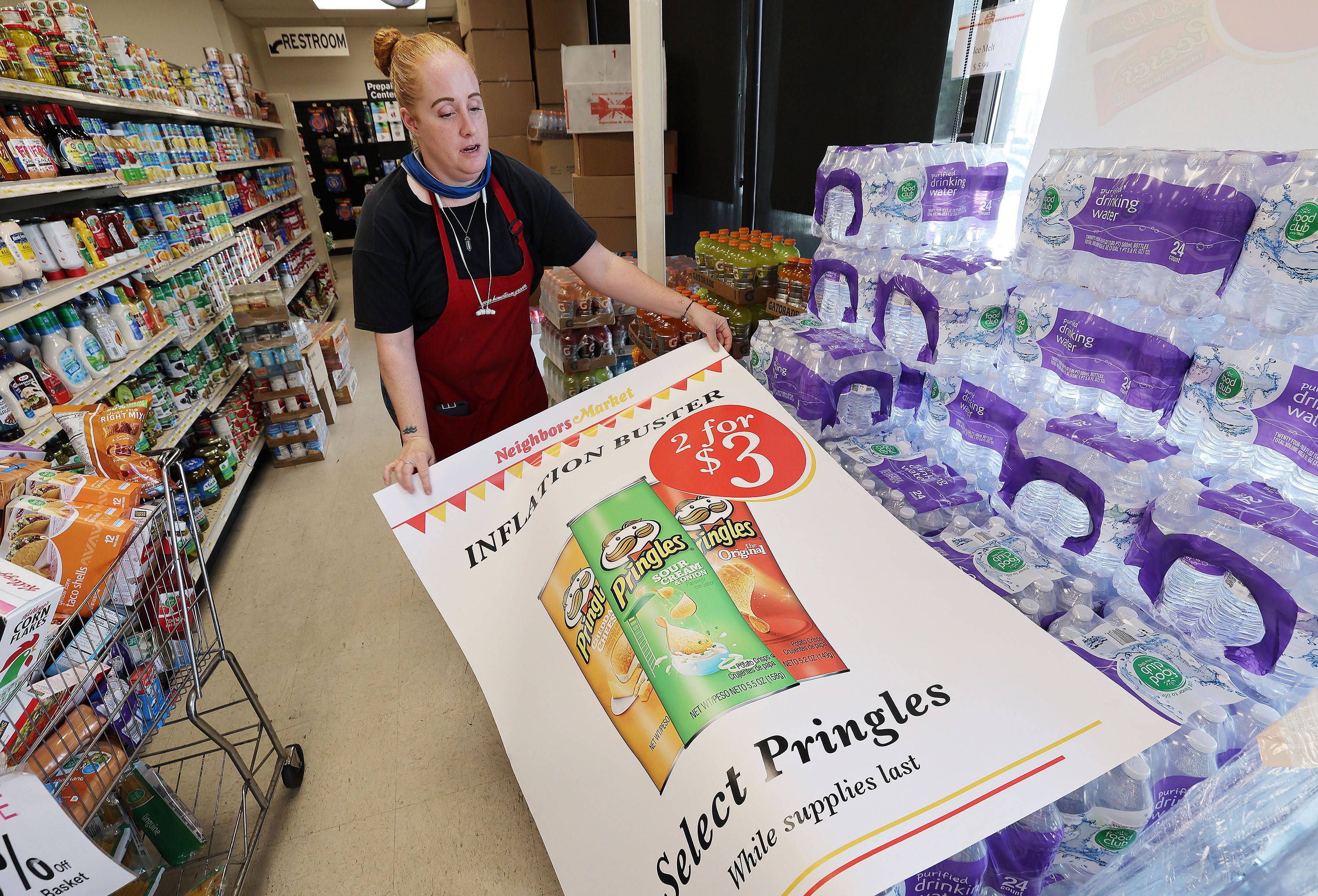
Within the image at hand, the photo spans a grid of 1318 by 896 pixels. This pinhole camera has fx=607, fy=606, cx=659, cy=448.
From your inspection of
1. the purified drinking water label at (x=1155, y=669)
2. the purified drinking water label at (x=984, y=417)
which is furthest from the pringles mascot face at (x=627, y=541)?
the purified drinking water label at (x=984, y=417)

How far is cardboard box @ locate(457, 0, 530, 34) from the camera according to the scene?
523 cm

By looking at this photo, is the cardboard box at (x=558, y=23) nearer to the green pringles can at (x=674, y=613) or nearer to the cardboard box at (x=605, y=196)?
the cardboard box at (x=605, y=196)

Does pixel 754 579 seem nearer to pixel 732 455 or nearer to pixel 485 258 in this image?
pixel 732 455

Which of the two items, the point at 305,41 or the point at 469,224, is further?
the point at 305,41

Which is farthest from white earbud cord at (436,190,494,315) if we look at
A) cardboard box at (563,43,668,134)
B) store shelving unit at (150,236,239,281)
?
cardboard box at (563,43,668,134)

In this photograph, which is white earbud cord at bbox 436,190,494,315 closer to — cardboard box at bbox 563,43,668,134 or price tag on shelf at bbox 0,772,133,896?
price tag on shelf at bbox 0,772,133,896

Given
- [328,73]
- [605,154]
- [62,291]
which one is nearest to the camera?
[62,291]

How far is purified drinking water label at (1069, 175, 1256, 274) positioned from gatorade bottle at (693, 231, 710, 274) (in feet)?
5.74

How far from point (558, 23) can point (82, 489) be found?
5774 millimetres

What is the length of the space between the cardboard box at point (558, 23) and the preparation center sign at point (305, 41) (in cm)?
667

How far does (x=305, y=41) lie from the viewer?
9844 mm

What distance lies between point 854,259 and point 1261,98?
866 mm

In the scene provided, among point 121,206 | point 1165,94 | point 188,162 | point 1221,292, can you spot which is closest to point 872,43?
point 1165,94

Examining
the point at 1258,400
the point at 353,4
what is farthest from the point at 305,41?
the point at 1258,400
